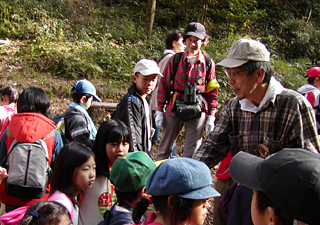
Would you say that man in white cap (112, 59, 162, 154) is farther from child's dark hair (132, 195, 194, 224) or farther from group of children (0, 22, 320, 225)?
child's dark hair (132, 195, 194, 224)

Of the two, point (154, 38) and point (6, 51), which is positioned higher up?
point (154, 38)

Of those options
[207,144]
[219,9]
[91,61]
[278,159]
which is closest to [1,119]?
[207,144]

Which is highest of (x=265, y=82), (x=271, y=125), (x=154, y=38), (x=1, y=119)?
(x=154, y=38)

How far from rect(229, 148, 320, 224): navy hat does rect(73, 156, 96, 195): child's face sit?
1.60 metres

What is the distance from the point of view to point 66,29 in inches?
421

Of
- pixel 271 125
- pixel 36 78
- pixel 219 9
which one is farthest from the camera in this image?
pixel 219 9

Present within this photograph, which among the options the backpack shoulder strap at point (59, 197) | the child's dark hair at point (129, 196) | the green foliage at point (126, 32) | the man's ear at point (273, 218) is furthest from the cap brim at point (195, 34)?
the green foliage at point (126, 32)

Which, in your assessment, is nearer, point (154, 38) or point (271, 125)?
point (271, 125)

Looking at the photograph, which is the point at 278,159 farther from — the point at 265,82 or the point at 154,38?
the point at 154,38

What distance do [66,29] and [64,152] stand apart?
898 cm

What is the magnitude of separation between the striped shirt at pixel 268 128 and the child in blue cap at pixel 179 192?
0.90 meters

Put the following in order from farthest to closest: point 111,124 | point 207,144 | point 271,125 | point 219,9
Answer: point 219,9, point 111,124, point 207,144, point 271,125

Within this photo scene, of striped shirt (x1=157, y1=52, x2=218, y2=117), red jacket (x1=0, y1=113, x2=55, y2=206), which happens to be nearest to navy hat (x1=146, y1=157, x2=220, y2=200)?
red jacket (x1=0, y1=113, x2=55, y2=206)

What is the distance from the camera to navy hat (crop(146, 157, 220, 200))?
179 cm
